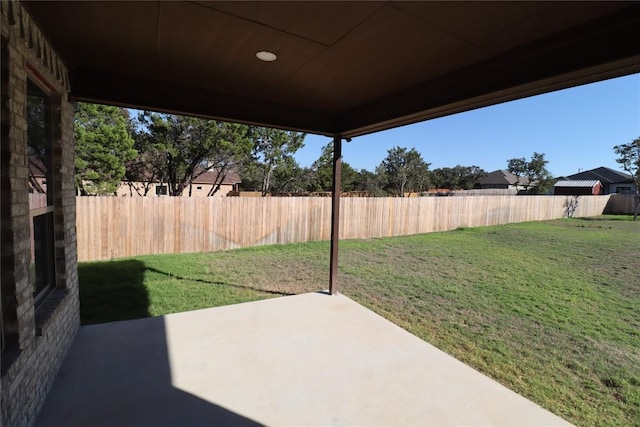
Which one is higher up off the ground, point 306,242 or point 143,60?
point 143,60

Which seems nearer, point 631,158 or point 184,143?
point 184,143

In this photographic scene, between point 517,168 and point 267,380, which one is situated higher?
point 517,168

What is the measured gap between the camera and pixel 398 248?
916cm

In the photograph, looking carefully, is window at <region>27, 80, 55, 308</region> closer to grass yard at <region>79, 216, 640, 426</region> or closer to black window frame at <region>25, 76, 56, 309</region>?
black window frame at <region>25, 76, 56, 309</region>

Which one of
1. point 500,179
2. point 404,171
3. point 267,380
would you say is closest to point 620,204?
point 404,171

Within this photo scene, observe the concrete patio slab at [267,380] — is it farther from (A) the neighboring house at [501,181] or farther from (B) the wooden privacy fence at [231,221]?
(A) the neighboring house at [501,181]

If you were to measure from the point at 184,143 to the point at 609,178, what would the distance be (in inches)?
1695

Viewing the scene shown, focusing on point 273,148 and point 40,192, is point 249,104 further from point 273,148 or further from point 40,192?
point 273,148

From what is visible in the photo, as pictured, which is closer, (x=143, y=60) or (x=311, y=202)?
(x=143, y=60)

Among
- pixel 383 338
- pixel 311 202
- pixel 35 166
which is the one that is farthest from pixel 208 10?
pixel 311 202

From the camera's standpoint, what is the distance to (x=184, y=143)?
11.9 m

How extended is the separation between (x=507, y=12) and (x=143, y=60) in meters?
2.51

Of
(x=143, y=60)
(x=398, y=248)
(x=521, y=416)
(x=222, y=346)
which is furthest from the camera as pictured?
(x=398, y=248)

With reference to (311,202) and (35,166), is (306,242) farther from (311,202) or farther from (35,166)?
(35,166)
